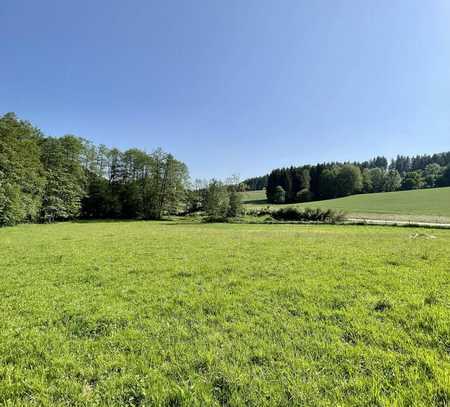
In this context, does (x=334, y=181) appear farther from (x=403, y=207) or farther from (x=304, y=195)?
(x=403, y=207)

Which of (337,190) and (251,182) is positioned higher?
(251,182)

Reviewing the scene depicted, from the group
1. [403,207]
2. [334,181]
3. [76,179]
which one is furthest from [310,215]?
[334,181]

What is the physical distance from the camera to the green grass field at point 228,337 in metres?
2.51

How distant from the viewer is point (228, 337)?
11.8 ft

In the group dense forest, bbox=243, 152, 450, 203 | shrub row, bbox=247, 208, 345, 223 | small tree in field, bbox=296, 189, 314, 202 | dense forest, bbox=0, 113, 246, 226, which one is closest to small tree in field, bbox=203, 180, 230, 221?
dense forest, bbox=0, 113, 246, 226

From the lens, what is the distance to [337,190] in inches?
3260

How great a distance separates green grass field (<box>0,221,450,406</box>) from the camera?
8.23 ft

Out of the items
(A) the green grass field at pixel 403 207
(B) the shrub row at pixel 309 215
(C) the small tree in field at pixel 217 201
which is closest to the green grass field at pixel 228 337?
(B) the shrub row at pixel 309 215

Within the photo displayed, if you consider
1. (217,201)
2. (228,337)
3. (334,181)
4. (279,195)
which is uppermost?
(334,181)

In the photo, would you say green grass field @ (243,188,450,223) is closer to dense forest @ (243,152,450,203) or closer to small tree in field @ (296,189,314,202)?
dense forest @ (243,152,450,203)

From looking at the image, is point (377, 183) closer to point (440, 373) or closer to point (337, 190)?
point (337, 190)

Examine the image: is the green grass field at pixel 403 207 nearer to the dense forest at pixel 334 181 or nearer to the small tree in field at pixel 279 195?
the dense forest at pixel 334 181

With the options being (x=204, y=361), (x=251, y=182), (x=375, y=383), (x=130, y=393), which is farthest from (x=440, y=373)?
(x=251, y=182)

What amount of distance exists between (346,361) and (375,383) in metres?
0.40
